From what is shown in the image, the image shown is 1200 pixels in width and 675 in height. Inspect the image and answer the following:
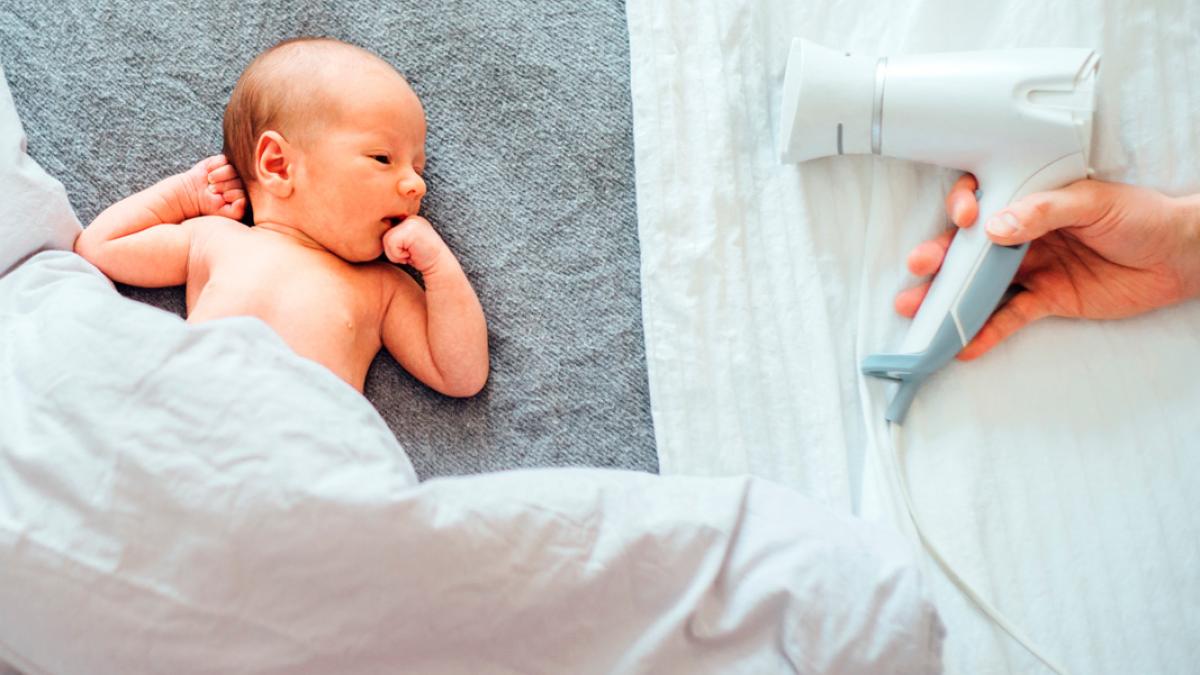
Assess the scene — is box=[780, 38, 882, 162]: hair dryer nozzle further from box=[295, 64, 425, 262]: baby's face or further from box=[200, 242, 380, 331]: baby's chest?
box=[200, 242, 380, 331]: baby's chest

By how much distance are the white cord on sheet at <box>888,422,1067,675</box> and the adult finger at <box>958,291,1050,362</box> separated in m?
0.12

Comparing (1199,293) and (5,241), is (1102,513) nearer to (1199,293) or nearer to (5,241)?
(1199,293)

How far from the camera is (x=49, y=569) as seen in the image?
86 centimetres

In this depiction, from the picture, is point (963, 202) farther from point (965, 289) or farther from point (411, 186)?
point (411, 186)

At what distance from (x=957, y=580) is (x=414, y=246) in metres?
0.65

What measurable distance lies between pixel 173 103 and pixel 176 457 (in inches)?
19.1

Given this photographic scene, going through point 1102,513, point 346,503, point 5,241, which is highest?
point 5,241

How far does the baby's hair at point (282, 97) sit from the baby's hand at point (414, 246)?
13 cm

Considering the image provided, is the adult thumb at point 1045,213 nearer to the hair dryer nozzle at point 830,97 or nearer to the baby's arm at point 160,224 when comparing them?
the hair dryer nozzle at point 830,97

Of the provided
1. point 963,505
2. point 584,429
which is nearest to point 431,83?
point 584,429

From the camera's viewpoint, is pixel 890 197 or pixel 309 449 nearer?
pixel 309 449

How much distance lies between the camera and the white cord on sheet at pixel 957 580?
96 cm

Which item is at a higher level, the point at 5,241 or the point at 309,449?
the point at 5,241

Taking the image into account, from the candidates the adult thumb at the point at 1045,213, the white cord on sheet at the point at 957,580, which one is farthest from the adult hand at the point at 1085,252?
the white cord on sheet at the point at 957,580
